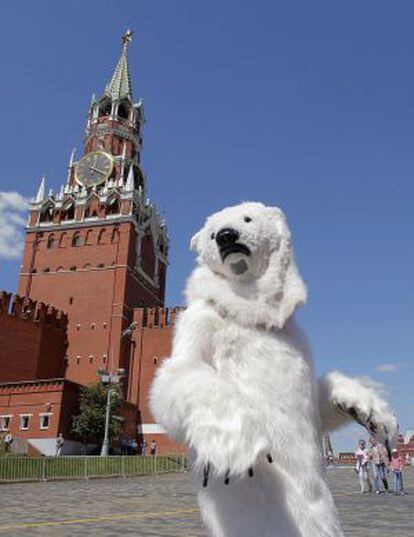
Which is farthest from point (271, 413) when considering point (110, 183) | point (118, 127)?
point (118, 127)

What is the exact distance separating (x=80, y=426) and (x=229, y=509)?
34150 millimetres

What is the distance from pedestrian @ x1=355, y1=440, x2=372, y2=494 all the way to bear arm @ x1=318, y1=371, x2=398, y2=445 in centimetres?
1353

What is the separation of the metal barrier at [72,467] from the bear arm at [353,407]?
60.9 ft

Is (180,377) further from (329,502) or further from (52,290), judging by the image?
(52,290)

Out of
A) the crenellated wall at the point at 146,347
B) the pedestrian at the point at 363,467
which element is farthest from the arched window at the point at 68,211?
the pedestrian at the point at 363,467

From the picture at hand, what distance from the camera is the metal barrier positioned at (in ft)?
64.1

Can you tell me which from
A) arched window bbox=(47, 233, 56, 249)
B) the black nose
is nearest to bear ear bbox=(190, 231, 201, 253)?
the black nose

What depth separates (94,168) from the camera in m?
55.1

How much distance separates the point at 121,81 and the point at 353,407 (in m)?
63.8

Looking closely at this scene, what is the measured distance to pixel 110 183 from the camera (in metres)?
52.8

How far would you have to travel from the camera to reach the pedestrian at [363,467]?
15398 mm

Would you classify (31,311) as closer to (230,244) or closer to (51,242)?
(51,242)

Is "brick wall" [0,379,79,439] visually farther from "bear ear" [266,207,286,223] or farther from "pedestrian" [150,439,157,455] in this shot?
"bear ear" [266,207,286,223]

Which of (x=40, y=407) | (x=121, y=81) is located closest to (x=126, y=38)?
(x=121, y=81)
